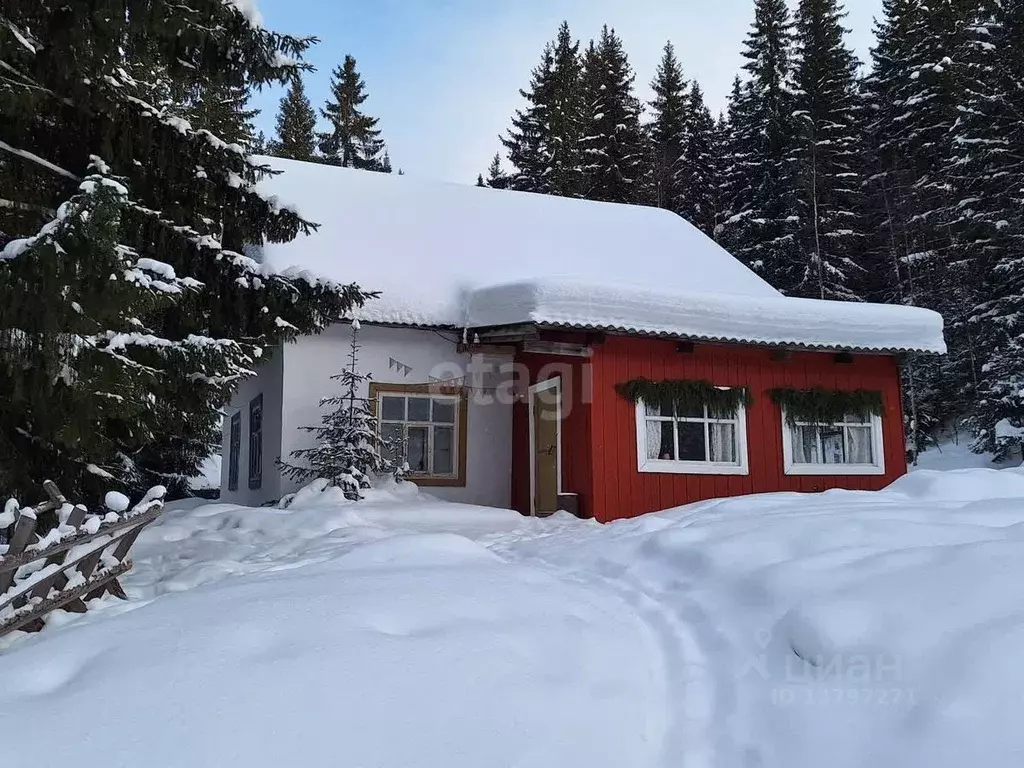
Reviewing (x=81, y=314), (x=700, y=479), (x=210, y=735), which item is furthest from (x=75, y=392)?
(x=700, y=479)

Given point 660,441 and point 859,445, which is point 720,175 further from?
point 660,441

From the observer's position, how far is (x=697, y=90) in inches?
1325

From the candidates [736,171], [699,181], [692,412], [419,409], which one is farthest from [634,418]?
[699,181]

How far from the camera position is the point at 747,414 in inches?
410

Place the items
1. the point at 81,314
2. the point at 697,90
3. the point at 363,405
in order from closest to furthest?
the point at 81,314
the point at 363,405
the point at 697,90

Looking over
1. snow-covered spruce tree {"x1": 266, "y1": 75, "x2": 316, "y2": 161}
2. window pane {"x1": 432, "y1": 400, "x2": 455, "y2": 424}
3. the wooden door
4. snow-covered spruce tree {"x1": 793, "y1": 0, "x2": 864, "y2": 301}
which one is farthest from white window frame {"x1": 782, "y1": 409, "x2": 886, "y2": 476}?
snow-covered spruce tree {"x1": 266, "y1": 75, "x2": 316, "y2": 161}

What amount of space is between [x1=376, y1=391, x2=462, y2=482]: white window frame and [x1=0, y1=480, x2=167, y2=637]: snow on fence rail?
514 centimetres

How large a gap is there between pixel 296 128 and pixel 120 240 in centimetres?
3131

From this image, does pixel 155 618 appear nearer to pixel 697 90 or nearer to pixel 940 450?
pixel 940 450

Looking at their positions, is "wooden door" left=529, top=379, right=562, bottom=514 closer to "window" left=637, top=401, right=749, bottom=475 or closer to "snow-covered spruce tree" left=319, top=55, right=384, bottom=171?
"window" left=637, top=401, right=749, bottom=475

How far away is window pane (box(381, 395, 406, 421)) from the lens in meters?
10.7

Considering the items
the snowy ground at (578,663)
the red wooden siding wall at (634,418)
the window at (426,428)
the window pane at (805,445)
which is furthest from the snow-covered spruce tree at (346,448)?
the window pane at (805,445)

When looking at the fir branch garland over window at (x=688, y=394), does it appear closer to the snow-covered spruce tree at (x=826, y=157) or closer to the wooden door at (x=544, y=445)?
the wooden door at (x=544, y=445)

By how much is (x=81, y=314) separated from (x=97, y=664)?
2828 mm
